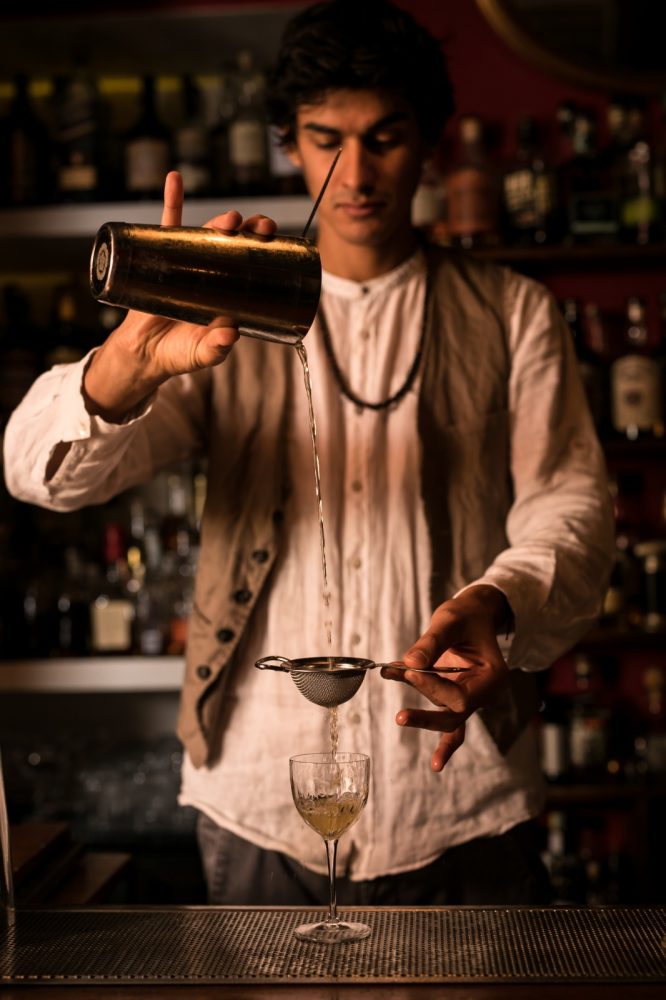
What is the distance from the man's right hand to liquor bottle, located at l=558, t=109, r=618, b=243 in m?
1.70

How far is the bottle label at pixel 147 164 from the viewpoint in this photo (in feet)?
8.93

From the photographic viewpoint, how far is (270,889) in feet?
5.07

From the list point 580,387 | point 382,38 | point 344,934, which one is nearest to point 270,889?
point 344,934

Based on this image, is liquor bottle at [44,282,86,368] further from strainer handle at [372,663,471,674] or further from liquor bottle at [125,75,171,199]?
strainer handle at [372,663,471,674]

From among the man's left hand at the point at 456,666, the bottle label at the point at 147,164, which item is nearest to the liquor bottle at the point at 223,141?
the bottle label at the point at 147,164

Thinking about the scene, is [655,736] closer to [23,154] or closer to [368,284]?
[368,284]

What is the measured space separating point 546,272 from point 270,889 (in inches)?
75.2

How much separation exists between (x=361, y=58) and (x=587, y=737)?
177 cm

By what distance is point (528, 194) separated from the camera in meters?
2.83

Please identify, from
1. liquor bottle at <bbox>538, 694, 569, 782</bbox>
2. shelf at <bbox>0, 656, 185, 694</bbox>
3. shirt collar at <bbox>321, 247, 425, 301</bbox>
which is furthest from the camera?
liquor bottle at <bbox>538, 694, 569, 782</bbox>

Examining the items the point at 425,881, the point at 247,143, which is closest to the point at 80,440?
the point at 425,881

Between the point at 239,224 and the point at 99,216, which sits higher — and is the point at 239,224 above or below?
below

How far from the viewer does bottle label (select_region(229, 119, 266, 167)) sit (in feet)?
8.84

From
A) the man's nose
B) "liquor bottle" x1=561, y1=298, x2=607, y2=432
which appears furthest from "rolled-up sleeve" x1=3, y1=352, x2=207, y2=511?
"liquor bottle" x1=561, y1=298, x2=607, y2=432
